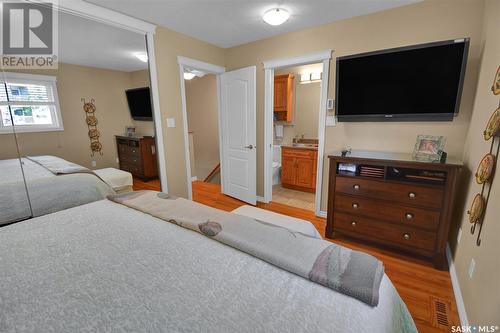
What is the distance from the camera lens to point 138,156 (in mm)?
2643

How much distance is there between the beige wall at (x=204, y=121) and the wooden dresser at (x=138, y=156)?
2.49 m

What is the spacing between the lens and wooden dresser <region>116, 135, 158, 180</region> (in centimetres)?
250

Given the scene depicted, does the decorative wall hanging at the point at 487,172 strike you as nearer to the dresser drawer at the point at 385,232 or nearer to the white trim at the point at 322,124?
the dresser drawer at the point at 385,232

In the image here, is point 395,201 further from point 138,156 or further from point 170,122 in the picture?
point 138,156

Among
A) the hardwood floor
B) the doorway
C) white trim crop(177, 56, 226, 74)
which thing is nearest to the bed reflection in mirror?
white trim crop(177, 56, 226, 74)

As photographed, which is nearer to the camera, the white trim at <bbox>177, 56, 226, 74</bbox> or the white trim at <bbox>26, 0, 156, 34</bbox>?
the white trim at <bbox>26, 0, 156, 34</bbox>

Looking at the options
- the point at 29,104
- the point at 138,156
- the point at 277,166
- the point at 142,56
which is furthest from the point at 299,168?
the point at 29,104

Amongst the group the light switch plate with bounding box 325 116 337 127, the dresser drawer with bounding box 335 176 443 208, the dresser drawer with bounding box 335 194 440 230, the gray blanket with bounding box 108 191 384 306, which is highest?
the light switch plate with bounding box 325 116 337 127

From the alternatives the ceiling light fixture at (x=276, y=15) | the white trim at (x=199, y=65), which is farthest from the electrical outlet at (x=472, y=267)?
the white trim at (x=199, y=65)

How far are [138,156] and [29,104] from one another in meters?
1.03

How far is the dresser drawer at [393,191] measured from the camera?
1.90 m

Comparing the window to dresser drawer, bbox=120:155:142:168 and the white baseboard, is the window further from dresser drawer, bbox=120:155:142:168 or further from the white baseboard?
the white baseboard

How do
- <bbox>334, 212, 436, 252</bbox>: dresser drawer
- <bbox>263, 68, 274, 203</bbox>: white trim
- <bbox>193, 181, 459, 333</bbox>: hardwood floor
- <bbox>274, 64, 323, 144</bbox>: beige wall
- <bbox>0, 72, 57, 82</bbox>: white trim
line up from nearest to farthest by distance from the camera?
<bbox>193, 181, 459, 333</bbox>: hardwood floor, <bbox>0, 72, 57, 82</bbox>: white trim, <bbox>334, 212, 436, 252</bbox>: dresser drawer, <bbox>263, 68, 274, 203</bbox>: white trim, <bbox>274, 64, 323, 144</bbox>: beige wall

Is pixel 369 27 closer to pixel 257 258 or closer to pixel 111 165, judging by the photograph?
pixel 257 258
